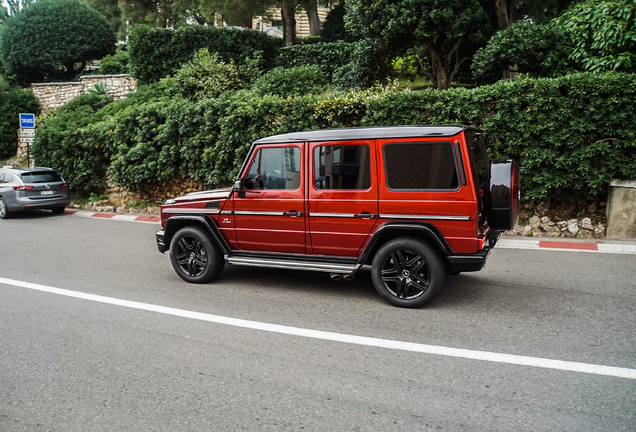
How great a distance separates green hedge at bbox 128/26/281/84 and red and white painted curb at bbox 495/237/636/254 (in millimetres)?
15495

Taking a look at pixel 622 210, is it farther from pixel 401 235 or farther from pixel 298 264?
pixel 298 264

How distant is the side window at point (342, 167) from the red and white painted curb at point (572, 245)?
14.7ft

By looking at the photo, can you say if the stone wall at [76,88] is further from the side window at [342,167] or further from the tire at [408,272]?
the tire at [408,272]

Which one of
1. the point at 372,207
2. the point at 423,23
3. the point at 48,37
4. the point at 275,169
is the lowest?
the point at 372,207

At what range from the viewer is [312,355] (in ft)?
14.3

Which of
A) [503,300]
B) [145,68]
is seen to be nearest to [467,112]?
[503,300]

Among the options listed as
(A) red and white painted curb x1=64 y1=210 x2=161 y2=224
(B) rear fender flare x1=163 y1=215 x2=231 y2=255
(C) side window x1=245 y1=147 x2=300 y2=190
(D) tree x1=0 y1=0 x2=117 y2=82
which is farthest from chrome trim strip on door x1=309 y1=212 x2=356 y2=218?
(D) tree x1=0 y1=0 x2=117 y2=82

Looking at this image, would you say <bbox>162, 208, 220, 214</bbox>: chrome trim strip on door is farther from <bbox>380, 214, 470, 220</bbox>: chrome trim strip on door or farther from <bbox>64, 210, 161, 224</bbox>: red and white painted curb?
<bbox>64, 210, 161, 224</bbox>: red and white painted curb

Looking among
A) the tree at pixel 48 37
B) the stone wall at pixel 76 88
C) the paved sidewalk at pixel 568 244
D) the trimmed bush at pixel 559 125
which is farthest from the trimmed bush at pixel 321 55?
the paved sidewalk at pixel 568 244

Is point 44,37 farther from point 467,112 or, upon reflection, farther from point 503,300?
point 503,300

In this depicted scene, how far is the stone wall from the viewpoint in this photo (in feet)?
79.6

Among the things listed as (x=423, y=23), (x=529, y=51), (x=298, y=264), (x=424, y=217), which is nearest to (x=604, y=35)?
(x=529, y=51)

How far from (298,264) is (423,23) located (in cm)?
1024

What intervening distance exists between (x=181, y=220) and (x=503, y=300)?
4.32m
